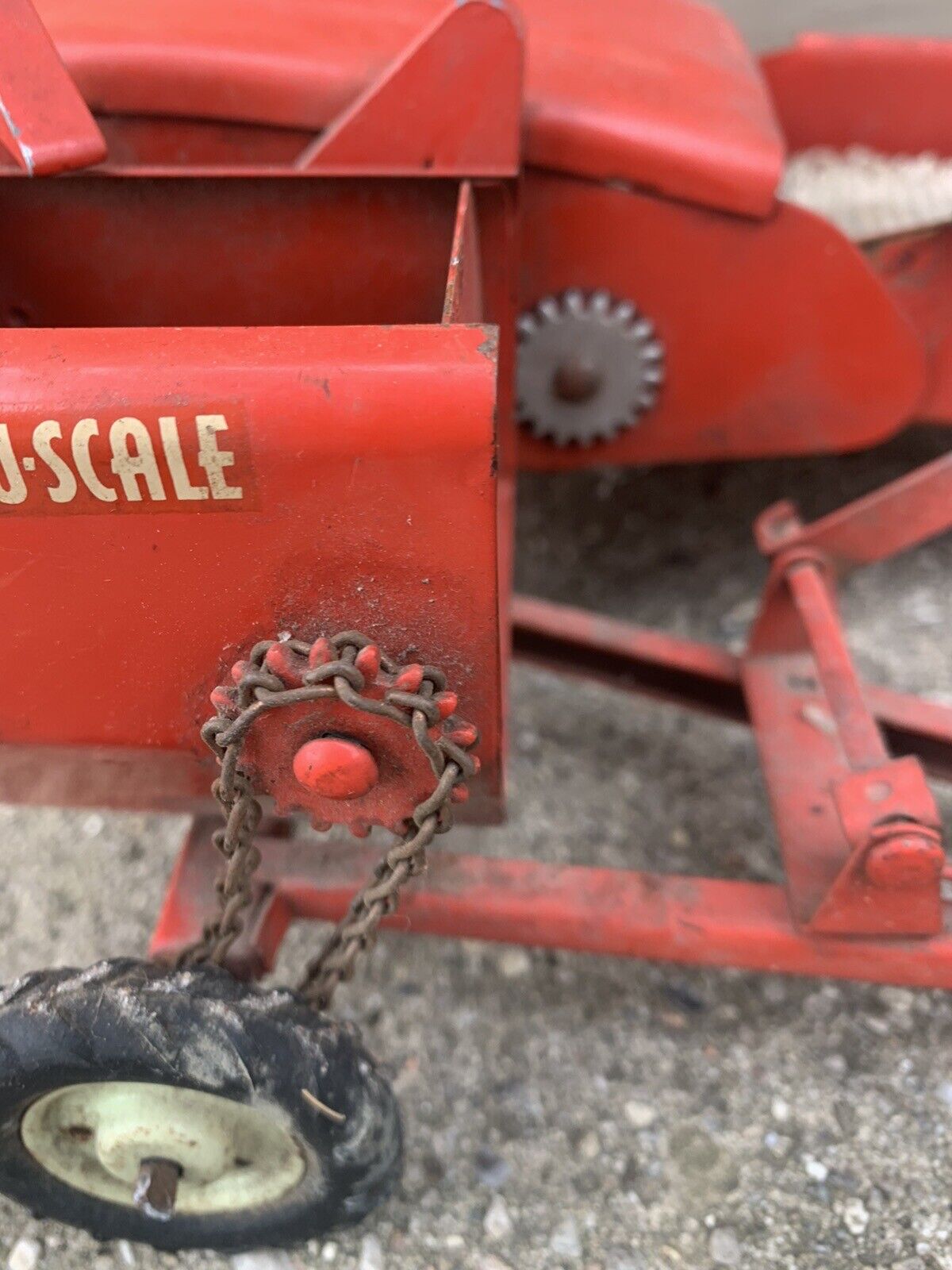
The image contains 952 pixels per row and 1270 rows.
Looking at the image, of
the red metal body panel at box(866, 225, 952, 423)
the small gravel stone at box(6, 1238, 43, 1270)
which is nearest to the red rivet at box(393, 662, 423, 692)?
the small gravel stone at box(6, 1238, 43, 1270)

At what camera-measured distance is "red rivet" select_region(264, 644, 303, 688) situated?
3.44ft

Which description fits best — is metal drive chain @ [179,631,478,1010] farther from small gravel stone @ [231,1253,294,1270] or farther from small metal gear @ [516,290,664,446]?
small metal gear @ [516,290,664,446]

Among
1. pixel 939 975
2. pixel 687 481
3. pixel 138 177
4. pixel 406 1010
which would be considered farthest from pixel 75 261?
pixel 687 481

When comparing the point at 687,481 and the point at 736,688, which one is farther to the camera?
the point at 687,481

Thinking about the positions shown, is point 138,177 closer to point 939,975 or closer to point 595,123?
point 595,123

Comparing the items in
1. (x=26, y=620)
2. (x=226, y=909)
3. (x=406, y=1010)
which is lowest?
(x=406, y=1010)

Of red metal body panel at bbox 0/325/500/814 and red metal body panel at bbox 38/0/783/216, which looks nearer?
red metal body panel at bbox 0/325/500/814

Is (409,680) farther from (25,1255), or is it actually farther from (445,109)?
(25,1255)

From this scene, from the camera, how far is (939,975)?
1.43m

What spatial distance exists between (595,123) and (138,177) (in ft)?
2.30

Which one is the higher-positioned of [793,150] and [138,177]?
[138,177]

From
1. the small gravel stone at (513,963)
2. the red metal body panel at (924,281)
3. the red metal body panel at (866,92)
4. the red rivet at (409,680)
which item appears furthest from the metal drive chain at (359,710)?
the red metal body panel at (866,92)

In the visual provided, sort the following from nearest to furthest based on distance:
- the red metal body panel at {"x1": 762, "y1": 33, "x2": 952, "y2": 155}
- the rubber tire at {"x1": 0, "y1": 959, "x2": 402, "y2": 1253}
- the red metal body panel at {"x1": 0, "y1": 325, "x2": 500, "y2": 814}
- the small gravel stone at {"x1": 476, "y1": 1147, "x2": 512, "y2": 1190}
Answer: the red metal body panel at {"x1": 0, "y1": 325, "x2": 500, "y2": 814}, the rubber tire at {"x1": 0, "y1": 959, "x2": 402, "y2": 1253}, the small gravel stone at {"x1": 476, "y1": 1147, "x2": 512, "y2": 1190}, the red metal body panel at {"x1": 762, "y1": 33, "x2": 952, "y2": 155}

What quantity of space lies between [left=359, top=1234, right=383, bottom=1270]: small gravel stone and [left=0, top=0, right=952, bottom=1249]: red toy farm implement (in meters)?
0.15
